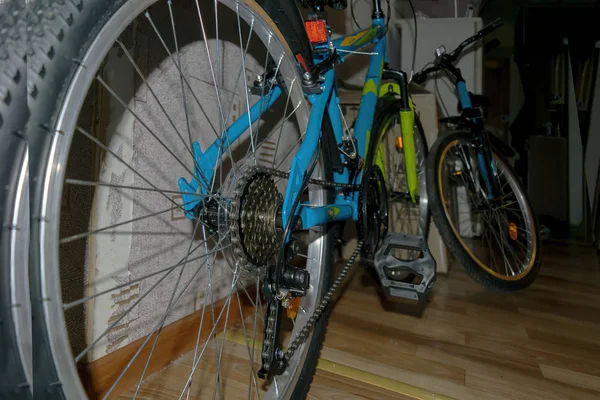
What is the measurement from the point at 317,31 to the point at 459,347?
2.92 feet

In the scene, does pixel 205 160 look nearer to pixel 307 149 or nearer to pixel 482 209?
pixel 307 149

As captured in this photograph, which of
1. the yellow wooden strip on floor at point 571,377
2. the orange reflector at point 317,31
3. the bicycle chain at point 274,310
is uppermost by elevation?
the orange reflector at point 317,31

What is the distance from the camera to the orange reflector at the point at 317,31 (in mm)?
792

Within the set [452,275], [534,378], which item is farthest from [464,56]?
[534,378]

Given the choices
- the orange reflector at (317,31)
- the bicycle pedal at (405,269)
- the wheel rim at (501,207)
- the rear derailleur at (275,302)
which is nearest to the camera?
the rear derailleur at (275,302)

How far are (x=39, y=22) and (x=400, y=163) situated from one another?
138cm

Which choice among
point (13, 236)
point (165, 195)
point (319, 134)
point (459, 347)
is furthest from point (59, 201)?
point (459, 347)

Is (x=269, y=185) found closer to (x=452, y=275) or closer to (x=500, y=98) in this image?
(x=452, y=275)

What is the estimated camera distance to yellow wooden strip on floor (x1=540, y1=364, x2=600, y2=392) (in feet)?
2.88

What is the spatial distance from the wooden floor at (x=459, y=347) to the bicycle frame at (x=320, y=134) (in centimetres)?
38

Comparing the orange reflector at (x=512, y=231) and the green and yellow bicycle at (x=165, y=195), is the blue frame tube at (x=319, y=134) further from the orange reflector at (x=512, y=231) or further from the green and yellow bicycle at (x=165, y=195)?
the orange reflector at (x=512, y=231)

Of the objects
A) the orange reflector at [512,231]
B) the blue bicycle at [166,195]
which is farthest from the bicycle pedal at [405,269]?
the orange reflector at [512,231]

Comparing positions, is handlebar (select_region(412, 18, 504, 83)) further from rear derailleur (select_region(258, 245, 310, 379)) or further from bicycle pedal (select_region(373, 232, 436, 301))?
rear derailleur (select_region(258, 245, 310, 379))

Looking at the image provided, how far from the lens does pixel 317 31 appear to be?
794 millimetres
